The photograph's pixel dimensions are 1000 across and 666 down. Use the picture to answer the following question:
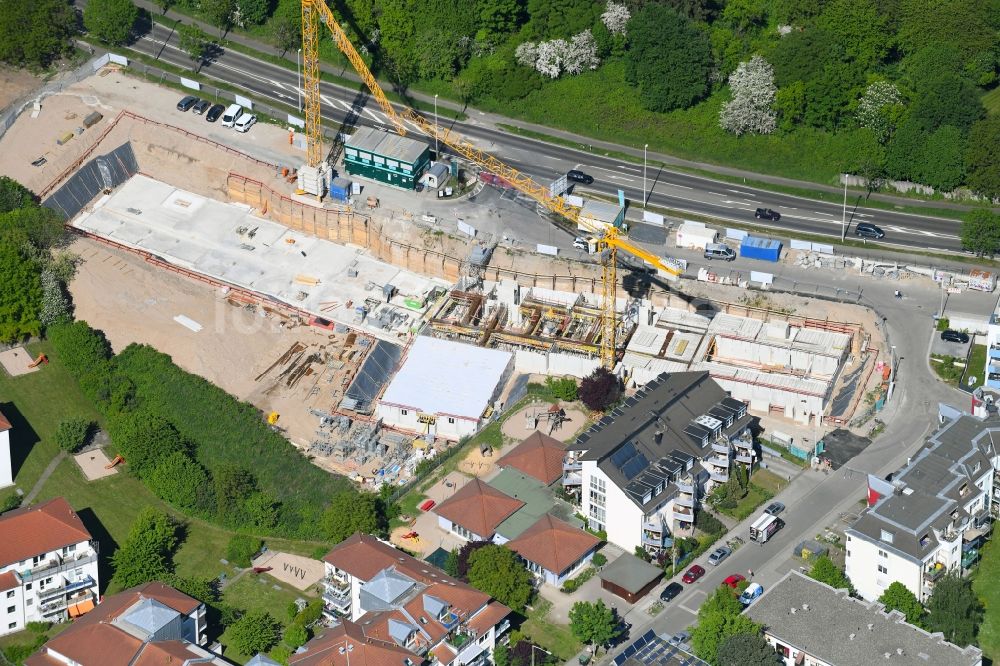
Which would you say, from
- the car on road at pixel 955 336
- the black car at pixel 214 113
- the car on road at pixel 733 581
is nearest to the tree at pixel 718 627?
the car on road at pixel 733 581

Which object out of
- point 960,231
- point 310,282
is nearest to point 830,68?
point 960,231

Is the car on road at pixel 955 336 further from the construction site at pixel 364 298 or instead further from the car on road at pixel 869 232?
the car on road at pixel 869 232

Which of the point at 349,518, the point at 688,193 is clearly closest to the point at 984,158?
the point at 688,193

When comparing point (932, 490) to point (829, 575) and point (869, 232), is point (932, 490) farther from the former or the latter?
point (869, 232)

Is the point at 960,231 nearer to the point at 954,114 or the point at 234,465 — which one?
the point at 954,114

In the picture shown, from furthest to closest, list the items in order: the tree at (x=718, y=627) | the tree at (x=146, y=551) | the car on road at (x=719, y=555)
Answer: the tree at (x=146, y=551), the car on road at (x=719, y=555), the tree at (x=718, y=627)

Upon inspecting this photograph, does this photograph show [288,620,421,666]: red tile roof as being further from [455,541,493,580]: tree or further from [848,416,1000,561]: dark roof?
[848,416,1000,561]: dark roof
